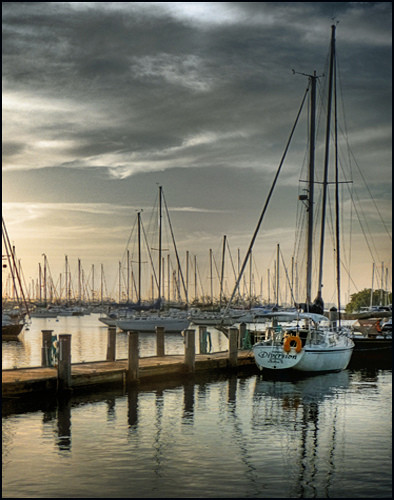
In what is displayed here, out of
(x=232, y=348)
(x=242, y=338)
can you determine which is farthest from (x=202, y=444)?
(x=242, y=338)

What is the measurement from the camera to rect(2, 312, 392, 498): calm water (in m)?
16.4

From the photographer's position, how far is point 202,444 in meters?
20.4

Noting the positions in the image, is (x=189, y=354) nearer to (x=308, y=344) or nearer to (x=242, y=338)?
(x=308, y=344)

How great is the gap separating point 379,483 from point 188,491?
4613 millimetres

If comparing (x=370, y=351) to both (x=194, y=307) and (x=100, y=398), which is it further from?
(x=194, y=307)

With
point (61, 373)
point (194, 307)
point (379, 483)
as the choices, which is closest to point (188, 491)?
point (379, 483)

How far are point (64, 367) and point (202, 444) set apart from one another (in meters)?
8.21

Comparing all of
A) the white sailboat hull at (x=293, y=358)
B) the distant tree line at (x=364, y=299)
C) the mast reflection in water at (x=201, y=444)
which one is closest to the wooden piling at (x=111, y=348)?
the mast reflection in water at (x=201, y=444)

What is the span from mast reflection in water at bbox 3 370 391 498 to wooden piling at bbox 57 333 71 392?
67 centimetres

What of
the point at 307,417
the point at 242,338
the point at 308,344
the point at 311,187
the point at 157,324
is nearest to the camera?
the point at 307,417

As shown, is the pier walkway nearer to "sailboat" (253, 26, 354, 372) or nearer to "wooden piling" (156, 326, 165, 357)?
"wooden piling" (156, 326, 165, 357)

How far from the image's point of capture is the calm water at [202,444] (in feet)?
53.7

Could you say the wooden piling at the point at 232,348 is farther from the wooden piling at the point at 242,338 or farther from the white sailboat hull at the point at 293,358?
the wooden piling at the point at 242,338

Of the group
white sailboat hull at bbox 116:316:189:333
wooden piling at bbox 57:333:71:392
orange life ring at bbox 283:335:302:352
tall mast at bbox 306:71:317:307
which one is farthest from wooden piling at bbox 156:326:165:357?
white sailboat hull at bbox 116:316:189:333
